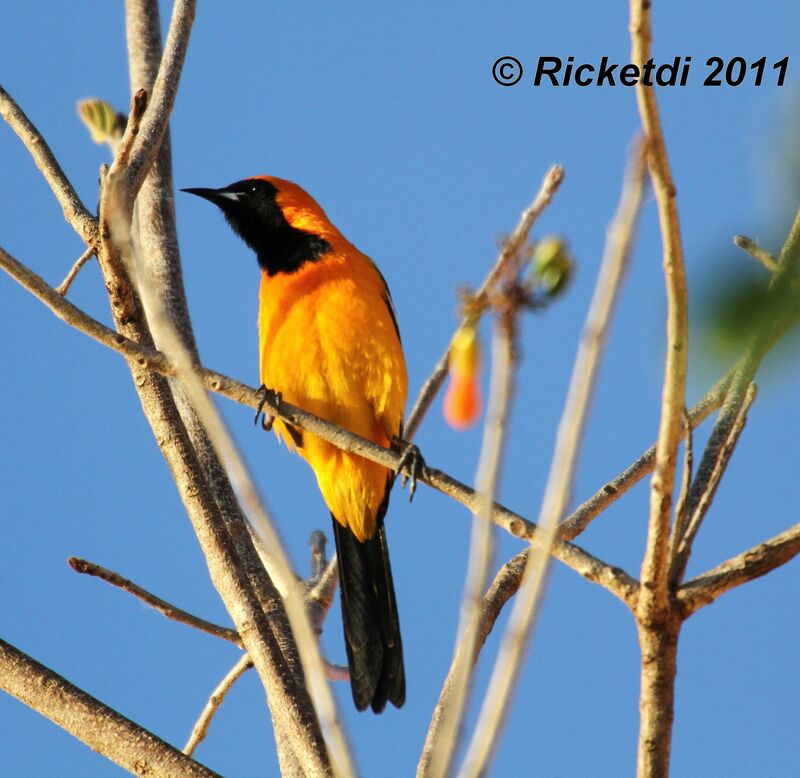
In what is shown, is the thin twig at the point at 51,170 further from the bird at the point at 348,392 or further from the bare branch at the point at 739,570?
the bare branch at the point at 739,570

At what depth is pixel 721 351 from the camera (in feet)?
2.86

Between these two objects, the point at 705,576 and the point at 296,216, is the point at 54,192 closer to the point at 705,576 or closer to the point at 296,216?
the point at 296,216

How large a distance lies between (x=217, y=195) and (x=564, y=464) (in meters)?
4.29

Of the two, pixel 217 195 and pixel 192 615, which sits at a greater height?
pixel 217 195

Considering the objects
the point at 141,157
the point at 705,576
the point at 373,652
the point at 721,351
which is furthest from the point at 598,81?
the point at 721,351

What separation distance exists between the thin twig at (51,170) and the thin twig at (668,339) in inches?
90.7

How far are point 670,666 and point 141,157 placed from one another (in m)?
2.42

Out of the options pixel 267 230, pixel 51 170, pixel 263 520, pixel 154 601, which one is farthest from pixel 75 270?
pixel 263 520

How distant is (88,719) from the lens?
2.94m

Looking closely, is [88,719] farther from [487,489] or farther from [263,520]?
[487,489]

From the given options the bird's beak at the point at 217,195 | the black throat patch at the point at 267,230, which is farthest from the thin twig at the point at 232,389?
the bird's beak at the point at 217,195

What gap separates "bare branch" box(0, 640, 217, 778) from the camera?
2.86 meters

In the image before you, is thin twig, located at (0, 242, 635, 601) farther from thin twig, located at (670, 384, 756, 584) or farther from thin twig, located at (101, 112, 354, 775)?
thin twig, located at (101, 112, 354, 775)

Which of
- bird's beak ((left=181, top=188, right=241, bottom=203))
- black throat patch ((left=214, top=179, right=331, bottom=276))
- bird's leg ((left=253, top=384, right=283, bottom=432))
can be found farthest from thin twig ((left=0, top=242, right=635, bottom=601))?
bird's beak ((left=181, top=188, right=241, bottom=203))
